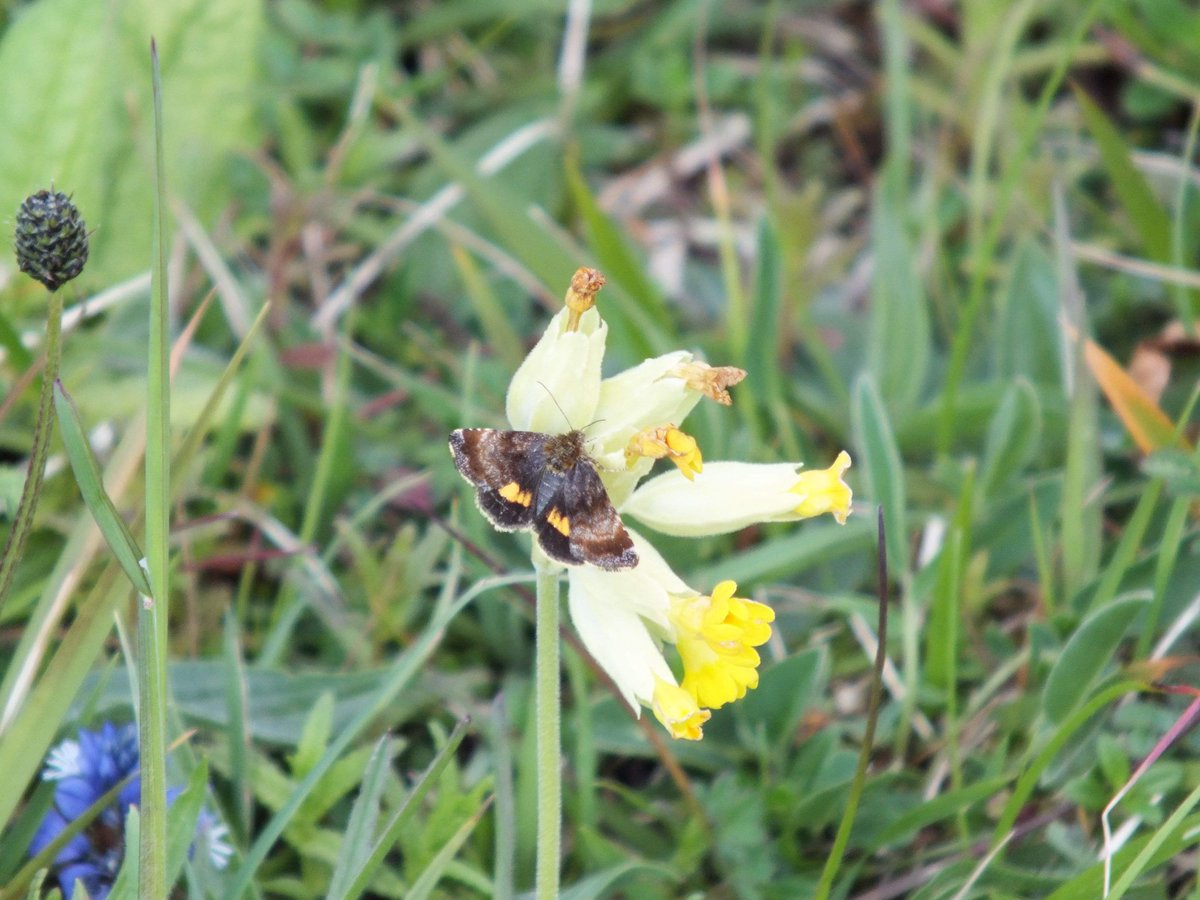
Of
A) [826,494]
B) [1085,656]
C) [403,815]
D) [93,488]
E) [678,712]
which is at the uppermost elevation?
[93,488]

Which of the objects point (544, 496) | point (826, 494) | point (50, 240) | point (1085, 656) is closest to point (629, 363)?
point (1085, 656)

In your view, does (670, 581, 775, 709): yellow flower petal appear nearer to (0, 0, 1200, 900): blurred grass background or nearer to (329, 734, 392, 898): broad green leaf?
(0, 0, 1200, 900): blurred grass background

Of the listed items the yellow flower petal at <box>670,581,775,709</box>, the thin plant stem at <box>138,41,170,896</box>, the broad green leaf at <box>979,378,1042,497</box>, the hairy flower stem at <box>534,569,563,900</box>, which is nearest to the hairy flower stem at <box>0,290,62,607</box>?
the thin plant stem at <box>138,41,170,896</box>

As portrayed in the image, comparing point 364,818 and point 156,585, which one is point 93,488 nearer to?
point 156,585

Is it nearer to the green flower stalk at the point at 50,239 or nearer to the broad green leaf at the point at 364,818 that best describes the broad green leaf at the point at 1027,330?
the broad green leaf at the point at 364,818

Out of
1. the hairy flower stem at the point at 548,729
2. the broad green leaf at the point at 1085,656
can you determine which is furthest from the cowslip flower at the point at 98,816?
the broad green leaf at the point at 1085,656

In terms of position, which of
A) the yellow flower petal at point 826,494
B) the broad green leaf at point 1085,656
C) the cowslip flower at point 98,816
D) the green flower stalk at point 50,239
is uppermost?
the green flower stalk at point 50,239

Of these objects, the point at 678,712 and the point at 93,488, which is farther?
the point at 93,488

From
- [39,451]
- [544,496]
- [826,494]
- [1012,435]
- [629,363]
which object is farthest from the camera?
[629,363]

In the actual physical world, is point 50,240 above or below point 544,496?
above
